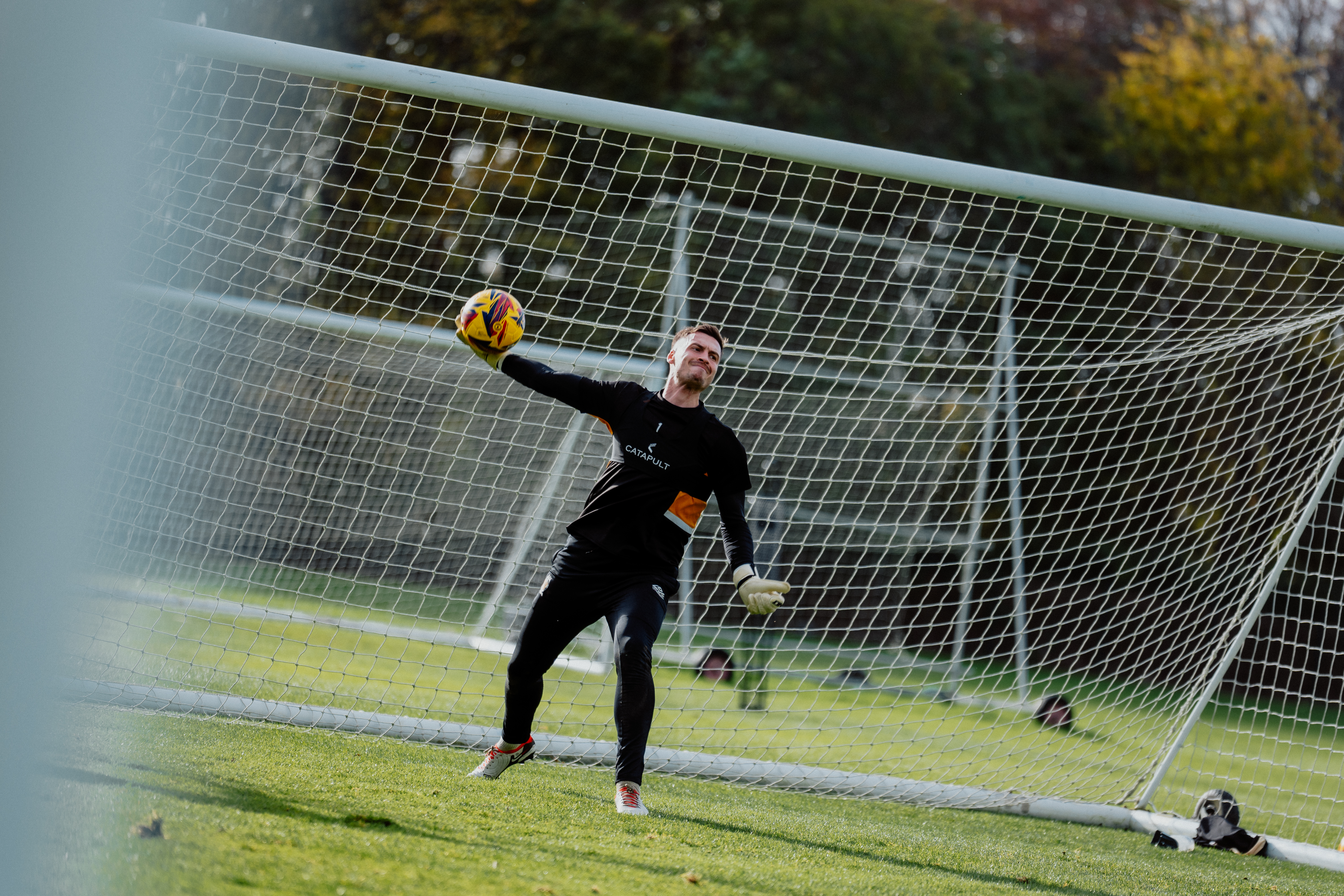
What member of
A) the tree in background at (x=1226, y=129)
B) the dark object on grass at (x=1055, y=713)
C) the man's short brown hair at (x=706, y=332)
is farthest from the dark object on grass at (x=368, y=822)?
the tree in background at (x=1226, y=129)

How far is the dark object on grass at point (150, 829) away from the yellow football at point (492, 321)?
5.73ft

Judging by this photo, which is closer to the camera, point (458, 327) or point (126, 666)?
point (458, 327)

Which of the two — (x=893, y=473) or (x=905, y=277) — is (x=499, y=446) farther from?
(x=905, y=277)

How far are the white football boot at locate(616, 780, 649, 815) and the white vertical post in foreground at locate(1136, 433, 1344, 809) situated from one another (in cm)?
309

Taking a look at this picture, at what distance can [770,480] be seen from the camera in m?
9.36

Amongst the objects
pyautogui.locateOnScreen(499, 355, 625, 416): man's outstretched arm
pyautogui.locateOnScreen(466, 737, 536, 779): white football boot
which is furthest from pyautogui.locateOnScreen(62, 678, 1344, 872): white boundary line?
pyautogui.locateOnScreen(499, 355, 625, 416): man's outstretched arm

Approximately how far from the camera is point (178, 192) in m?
4.52

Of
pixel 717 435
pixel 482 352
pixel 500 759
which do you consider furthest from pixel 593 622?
pixel 482 352

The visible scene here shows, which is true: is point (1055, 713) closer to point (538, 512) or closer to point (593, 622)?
point (538, 512)

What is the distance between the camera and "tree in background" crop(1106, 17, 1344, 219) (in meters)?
16.2

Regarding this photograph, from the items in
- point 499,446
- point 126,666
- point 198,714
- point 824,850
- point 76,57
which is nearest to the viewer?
point 76,57

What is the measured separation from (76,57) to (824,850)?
10.5 feet

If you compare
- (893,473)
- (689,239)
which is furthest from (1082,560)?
(689,239)

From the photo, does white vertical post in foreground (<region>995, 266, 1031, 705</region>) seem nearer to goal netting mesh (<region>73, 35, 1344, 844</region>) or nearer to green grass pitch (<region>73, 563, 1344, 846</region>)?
goal netting mesh (<region>73, 35, 1344, 844</region>)
